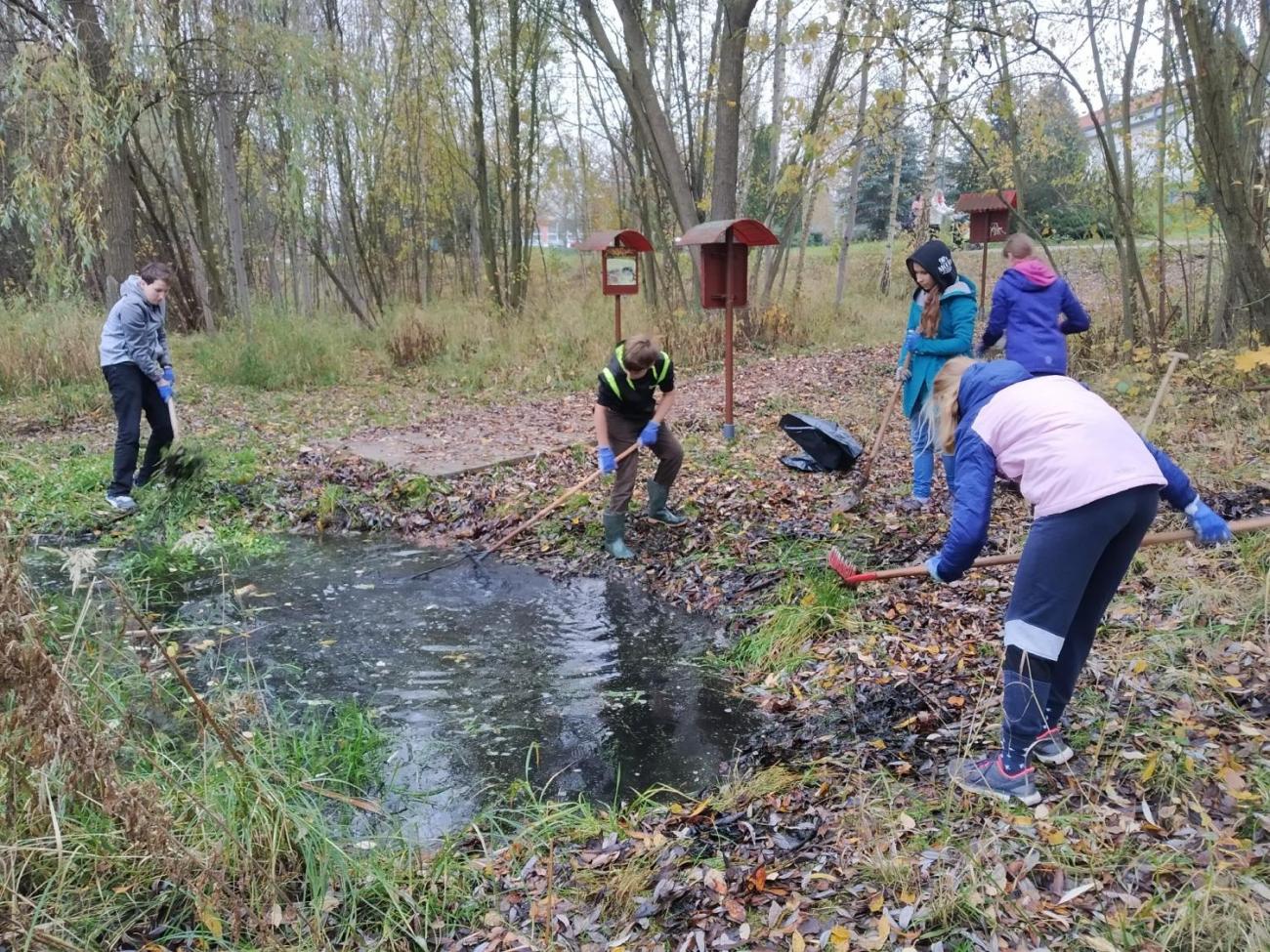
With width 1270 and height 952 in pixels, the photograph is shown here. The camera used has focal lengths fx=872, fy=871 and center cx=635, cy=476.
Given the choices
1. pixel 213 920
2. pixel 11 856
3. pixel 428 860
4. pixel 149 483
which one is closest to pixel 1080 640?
pixel 428 860

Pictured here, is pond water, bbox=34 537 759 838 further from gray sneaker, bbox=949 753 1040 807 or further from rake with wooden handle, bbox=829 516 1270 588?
gray sneaker, bbox=949 753 1040 807

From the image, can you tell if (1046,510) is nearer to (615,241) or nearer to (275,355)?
(615,241)

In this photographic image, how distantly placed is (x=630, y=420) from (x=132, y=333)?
399 cm

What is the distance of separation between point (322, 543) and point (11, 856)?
4477 mm

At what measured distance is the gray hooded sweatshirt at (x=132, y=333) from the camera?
267 inches

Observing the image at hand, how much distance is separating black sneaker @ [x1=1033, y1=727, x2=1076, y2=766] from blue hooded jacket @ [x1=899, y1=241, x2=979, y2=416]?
8.90 ft

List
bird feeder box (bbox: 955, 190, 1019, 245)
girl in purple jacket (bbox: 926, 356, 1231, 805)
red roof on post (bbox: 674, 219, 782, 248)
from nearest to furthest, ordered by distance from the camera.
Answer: girl in purple jacket (bbox: 926, 356, 1231, 805), red roof on post (bbox: 674, 219, 782, 248), bird feeder box (bbox: 955, 190, 1019, 245)

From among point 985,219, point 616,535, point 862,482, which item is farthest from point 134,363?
point 985,219

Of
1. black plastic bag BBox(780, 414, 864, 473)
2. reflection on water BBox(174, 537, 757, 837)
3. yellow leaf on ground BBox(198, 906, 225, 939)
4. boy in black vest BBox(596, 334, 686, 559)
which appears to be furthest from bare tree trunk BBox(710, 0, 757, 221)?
yellow leaf on ground BBox(198, 906, 225, 939)

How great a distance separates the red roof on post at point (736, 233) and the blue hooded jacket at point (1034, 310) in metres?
2.60

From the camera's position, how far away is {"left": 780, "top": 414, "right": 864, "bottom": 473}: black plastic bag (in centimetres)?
686

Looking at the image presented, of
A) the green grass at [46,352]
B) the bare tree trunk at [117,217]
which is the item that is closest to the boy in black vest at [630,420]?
the green grass at [46,352]

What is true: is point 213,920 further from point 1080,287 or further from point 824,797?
point 1080,287

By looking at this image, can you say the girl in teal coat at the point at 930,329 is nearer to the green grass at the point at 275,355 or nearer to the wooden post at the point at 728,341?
the wooden post at the point at 728,341
